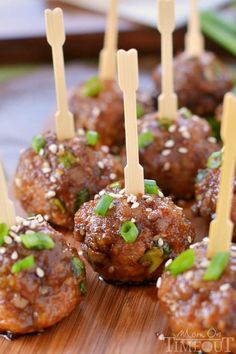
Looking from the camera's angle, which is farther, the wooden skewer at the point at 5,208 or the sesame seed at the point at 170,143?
the sesame seed at the point at 170,143

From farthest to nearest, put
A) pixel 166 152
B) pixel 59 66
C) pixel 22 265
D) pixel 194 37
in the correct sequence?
pixel 194 37 < pixel 166 152 < pixel 59 66 < pixel 22 265

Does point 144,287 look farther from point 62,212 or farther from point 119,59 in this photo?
point 119,59

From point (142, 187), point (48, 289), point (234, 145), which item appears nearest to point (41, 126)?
point (142, 187)

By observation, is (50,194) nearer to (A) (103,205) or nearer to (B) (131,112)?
(A) (103,205)

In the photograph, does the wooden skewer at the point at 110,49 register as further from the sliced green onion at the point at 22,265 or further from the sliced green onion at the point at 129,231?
Answer: the sliced green onion at the point at 22,265

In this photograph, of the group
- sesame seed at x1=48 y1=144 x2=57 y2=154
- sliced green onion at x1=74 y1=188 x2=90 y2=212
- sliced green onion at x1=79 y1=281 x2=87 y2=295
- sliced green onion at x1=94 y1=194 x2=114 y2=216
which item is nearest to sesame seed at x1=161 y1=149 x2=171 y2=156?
sliced green onion at x1=74 y1=188 x2=90 y2=212

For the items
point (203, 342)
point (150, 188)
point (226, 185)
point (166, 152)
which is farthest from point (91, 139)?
point (203, 342)

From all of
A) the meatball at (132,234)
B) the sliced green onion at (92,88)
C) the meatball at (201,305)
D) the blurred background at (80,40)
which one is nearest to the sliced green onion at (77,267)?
the meatball at (132,234)
